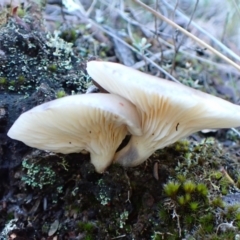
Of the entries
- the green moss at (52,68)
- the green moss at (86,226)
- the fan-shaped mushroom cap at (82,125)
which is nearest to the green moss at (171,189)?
the fan-shaped mushroom cap at (82,125)

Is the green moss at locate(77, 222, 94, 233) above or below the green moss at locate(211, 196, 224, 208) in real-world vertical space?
below

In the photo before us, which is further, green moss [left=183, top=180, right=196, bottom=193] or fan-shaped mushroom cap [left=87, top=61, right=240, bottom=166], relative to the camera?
green moss [left=183, top=180, right=196, bottom=193]

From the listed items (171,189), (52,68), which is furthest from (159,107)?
(52,68)

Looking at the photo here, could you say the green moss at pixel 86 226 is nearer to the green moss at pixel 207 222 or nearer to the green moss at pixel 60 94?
the green moss at pixel 207 222

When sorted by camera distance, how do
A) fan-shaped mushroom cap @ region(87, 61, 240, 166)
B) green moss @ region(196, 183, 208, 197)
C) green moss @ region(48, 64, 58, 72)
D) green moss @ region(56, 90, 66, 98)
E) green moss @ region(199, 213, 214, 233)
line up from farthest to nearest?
1. green moss @ region(48, 64, 58, 72)
2. green moss @ region(56, 90, 66, 98)
3. green moss @ region(196, 183, 208, 197)
4. green moss @ region(199, 213, 214, 233)
5. fan-shaped mushroom cap @ region(87, 61, 240, 166)

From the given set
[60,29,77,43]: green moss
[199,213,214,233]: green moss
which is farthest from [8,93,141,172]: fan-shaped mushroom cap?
[60,29,77,43]: green moss

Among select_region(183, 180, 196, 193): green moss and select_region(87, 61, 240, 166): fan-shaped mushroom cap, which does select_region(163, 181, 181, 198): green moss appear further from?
select_region(87, 61, 240, 166): fan-shaped mushroom cap

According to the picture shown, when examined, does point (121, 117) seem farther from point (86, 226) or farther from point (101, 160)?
point (86, 226)

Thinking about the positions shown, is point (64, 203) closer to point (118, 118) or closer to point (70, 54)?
point (118, 118)

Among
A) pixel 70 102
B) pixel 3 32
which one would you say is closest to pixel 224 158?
pixel 70 102

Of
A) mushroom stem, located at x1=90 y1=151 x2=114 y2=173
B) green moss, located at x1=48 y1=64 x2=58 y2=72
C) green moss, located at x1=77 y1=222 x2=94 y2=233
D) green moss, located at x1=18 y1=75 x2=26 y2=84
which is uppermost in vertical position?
green moss, located at x1=48 y1=64 x2=58 y2=72
